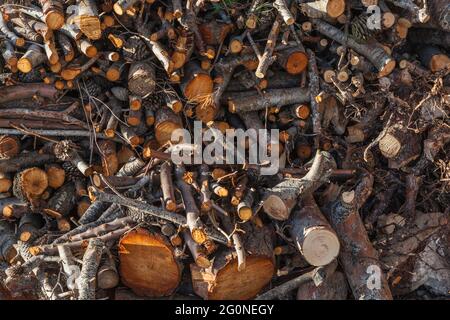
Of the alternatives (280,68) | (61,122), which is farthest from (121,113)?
(280,68)

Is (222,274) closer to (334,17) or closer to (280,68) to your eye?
(280,68)

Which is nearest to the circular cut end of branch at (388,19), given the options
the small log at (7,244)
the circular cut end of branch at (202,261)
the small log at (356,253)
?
the small log at (356,253)

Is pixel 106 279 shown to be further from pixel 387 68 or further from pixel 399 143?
pixel 387 68

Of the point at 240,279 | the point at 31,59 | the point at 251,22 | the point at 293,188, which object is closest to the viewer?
the point at 240,279

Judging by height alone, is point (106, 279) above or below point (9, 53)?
below

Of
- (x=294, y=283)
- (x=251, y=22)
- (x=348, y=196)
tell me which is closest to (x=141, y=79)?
(x=251, y=22)

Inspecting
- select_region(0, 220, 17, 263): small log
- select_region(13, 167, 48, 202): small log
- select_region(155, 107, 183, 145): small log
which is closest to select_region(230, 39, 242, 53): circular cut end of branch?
select_region(155, 107, 183, 145): small log

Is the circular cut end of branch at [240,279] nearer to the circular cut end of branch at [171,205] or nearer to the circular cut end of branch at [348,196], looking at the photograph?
the circular cut end of branch at [171,205]

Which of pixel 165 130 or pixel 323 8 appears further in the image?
pixel 165 130
